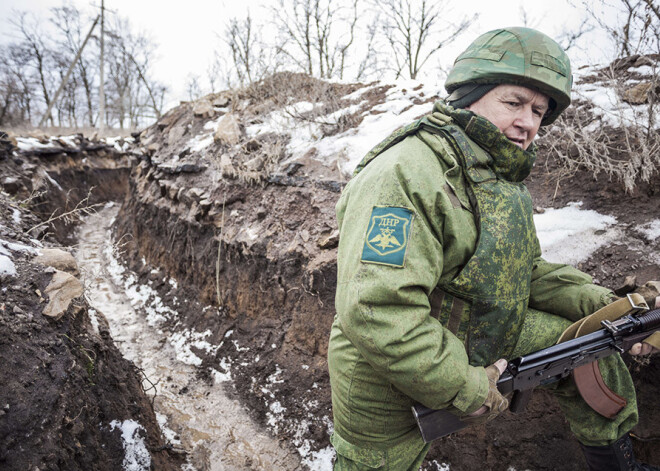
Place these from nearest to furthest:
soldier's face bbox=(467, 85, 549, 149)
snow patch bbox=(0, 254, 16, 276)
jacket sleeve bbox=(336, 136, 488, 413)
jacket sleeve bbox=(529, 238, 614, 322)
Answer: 1. jacket sleeve bbox=(336, 136, 488, 413)
2. soldier's face bbox=(467, 85, 549, 149)
3. jacket sleeve bbox=(529, 238, 614, 322)
4. snow patch bbox=(0, 254, 16, 276)

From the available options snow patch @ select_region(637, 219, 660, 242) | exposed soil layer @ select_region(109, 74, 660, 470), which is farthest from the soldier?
snow patch @ select_region(637, 219, 660, 242)

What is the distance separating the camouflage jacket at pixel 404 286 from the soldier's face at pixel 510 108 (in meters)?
0.16

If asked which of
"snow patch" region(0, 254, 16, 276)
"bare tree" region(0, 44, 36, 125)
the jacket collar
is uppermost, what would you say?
"bare tree" region(0, 44, 36, 125)

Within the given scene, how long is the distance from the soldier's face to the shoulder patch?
25.3 inches

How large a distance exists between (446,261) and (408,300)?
283mm

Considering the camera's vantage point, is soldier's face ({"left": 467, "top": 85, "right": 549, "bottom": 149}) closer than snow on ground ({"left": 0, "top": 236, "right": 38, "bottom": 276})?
Yes

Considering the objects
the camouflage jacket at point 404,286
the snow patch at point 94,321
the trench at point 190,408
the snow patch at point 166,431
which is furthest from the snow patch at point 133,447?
the camouflage jacket at point 404,286

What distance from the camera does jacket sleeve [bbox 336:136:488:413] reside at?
3.79 ft

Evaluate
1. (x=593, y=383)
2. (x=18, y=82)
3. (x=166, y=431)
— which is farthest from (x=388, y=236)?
(x=18, y=82)

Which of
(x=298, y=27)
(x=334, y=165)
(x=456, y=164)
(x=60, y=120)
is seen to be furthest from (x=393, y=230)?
(x=60, y=120)

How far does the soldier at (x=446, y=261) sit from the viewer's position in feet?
3.87

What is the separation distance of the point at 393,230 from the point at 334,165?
309 centimetres

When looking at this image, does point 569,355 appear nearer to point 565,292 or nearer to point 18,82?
point 565,292

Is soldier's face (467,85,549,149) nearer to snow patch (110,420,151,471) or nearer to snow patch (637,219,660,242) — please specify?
snow patch (637,219,660,242)
